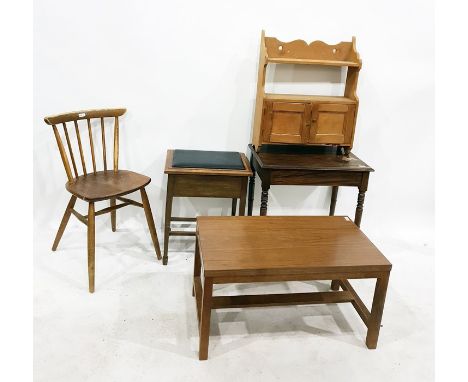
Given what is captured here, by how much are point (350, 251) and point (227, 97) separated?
1.42 meters

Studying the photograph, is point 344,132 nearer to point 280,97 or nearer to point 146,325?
point 280,97

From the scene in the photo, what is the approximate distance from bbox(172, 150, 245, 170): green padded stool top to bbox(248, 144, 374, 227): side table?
0.46ft

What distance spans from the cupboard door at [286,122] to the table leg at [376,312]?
1.10 m

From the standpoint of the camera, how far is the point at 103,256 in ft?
9.96

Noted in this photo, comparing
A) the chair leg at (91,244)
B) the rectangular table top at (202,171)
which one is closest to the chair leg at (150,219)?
the rectangular table top at (202,171)

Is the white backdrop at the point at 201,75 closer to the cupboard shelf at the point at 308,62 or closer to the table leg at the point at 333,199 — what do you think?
the table leg at the point at 333,199

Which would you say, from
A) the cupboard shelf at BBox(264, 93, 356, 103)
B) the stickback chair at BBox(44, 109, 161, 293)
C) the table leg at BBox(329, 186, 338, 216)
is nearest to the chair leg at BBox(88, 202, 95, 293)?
the stickback chair at BBox(44, 109, 161, 293)

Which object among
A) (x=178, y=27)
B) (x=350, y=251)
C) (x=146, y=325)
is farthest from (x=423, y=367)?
(x=178, y=27)

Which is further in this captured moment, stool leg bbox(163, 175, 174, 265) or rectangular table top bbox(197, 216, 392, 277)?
stool leg bbox(163, 175, 174, 265)

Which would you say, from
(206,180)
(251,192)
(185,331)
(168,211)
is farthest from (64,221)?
(251,192)

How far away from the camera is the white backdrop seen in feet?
9.45

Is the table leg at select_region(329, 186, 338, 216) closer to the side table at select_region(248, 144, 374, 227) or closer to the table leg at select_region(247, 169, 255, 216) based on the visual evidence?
the side table at select_region(248, 144, 374, 227)

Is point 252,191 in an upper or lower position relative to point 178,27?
lower

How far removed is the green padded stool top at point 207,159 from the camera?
282cm
